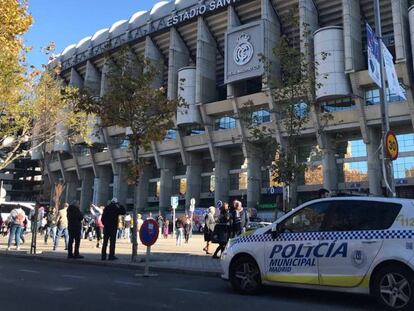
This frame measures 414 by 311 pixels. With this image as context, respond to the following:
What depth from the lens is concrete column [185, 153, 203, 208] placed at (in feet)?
187

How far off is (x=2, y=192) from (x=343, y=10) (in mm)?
33715

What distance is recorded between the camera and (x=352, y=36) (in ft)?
143

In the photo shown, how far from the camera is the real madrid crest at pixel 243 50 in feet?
162

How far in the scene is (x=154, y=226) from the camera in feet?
39.8

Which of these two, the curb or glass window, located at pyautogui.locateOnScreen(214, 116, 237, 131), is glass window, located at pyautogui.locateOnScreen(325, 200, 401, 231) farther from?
glass window, located at pyautogui.locateOnScreen(214, 116, 237, 131)

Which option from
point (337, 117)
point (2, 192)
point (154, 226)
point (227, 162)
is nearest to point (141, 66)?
point (154, 226)

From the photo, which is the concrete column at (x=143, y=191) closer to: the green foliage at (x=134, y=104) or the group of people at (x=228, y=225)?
the green foliage at (x=134, y=104)

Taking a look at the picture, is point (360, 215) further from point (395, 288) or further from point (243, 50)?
point (243, 50)

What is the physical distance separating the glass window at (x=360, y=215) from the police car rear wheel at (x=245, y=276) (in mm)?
1549

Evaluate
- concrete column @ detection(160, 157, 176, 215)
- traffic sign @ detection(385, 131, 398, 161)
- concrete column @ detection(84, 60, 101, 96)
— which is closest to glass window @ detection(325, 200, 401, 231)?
traffic sign @ detection(385, 131, 398, 161)

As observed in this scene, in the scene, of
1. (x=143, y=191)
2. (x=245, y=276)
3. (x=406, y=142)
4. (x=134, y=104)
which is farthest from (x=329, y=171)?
(x=245, y=276)

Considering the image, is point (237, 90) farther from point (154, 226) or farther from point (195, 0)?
point (154, 226)

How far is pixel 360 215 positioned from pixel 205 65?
159ft

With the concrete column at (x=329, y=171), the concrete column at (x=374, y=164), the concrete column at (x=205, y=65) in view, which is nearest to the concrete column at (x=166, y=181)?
the concrete column at (x=205, y=65)
